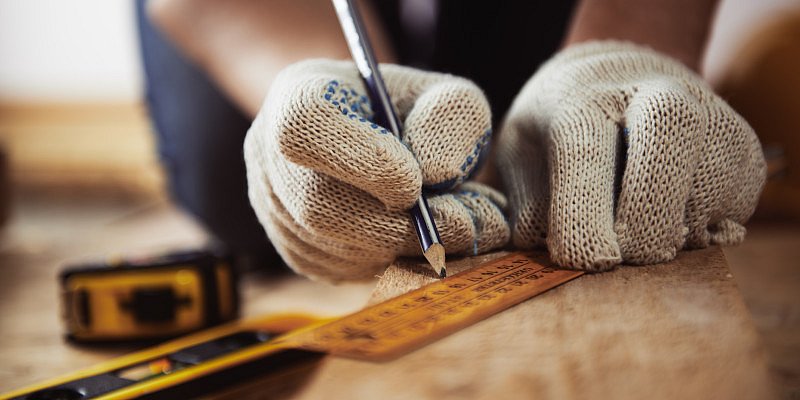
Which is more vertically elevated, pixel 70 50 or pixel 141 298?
pixel 70 50

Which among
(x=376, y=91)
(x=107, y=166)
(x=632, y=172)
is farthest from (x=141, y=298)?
(x=107, y=166)

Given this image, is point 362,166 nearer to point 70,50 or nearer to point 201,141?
point 201,141

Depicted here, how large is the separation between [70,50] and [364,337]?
1.72 meters

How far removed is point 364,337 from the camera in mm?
318

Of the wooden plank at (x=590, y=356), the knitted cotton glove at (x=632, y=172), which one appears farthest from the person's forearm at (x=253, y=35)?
the wooden plank at (x=590, y=356)

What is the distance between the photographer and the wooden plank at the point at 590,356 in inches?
10.5

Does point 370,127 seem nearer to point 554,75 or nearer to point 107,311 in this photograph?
point 554,75

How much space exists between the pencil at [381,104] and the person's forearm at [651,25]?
0.28 meters

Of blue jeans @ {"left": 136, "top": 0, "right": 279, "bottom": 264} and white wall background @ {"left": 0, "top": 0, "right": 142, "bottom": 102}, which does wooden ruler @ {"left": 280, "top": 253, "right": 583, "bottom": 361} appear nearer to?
blue jeans @ {"left": 136, "top": 0, "right": 279, "bottom": 264}

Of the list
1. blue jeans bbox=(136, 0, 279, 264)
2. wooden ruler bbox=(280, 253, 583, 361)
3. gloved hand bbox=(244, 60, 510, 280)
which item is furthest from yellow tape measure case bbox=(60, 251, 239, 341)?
wooden ruler bbox=(280, 253, 583, 361)

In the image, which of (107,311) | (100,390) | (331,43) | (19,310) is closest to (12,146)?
(19,310)

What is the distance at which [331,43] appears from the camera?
72 cm

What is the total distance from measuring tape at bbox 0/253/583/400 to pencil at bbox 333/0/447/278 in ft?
0.06

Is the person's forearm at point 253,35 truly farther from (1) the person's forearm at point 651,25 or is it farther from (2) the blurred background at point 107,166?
(2) the blurred background at point 107,166
